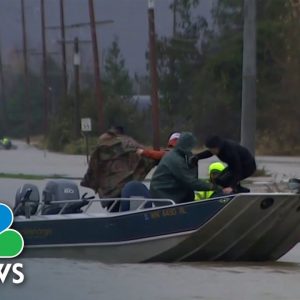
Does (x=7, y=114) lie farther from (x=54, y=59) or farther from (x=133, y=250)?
(x=133, y=250)

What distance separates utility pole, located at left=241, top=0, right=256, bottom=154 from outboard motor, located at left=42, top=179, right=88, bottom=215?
18244 mm

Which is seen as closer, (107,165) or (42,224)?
(42,224)

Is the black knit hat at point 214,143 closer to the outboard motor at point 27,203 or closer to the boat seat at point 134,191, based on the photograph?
the boat seat at point 134,191

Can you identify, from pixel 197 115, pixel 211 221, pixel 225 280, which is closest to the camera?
pixel 225 280

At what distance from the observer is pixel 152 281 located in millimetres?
10992

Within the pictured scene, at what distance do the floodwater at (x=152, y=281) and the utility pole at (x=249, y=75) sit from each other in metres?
18.9

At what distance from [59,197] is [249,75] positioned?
1953cm

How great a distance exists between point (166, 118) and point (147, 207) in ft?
237

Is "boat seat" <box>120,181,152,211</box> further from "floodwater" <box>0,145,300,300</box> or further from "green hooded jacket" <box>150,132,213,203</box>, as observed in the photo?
"floodwater" <box>0,145,300,300</box>

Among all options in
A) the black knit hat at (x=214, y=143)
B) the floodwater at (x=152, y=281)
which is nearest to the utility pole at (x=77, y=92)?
the black knit hat at (x=214, y=143)

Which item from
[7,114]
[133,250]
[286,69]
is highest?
[133,250]

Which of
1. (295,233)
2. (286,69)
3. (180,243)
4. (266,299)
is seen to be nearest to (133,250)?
(180,243)

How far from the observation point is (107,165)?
48.8 ft

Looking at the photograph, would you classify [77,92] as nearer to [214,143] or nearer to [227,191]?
[214,143]
